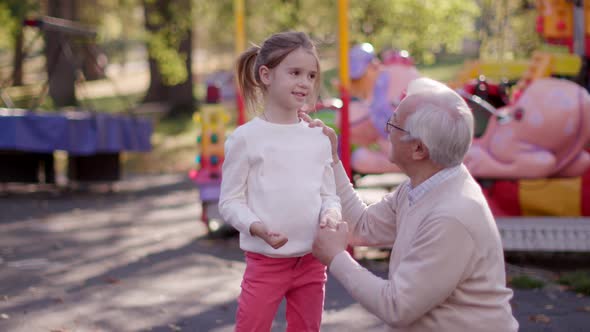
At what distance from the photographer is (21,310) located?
552cm

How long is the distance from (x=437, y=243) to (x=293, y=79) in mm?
1069

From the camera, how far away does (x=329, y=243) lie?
2854 millimetres

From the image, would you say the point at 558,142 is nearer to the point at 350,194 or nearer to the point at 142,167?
the point at 350,194

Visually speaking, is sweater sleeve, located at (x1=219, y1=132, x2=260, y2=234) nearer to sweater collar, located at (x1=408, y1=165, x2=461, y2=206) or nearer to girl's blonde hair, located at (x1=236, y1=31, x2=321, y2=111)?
girl's blonde hair, located at (x1=236, y1=31, x2=321, y2=111)

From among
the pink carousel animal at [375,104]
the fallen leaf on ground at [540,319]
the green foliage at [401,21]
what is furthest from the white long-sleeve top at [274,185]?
the green foliage at [401,21]

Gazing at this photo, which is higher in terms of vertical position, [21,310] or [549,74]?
[549,74]

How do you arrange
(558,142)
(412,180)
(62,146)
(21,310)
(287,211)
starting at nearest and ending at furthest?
(412,180) < (287,211) < (21,310) < (558,142) < (62,146)

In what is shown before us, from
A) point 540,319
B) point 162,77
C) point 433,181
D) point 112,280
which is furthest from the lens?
point 162,77

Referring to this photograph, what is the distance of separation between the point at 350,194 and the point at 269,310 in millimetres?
596

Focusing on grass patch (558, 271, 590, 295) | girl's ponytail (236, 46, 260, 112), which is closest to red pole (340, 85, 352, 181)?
grass patch (558, 271, 590, 295)

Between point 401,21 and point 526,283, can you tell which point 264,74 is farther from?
point 401,21

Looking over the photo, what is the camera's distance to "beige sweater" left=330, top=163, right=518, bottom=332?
8.22ft

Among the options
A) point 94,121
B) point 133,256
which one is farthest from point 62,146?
point 133,256

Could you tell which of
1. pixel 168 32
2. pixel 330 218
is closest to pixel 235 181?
pixel 330 218
